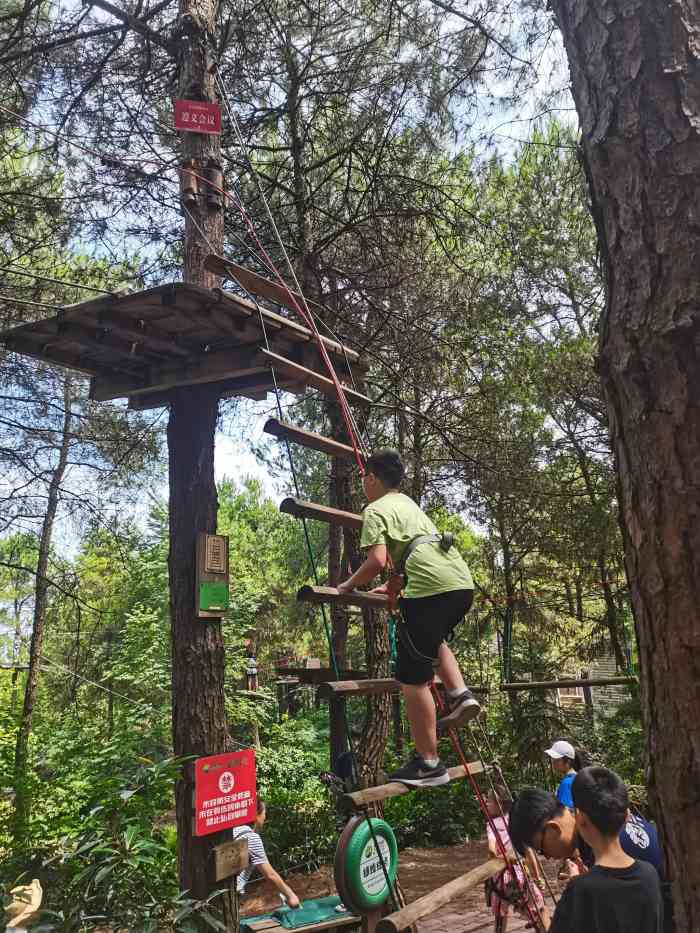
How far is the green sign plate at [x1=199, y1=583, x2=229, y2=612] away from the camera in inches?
203

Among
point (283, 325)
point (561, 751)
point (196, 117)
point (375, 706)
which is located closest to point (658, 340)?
point (283, 325)

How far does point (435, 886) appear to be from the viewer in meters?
8.50

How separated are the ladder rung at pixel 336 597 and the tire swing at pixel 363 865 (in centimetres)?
112

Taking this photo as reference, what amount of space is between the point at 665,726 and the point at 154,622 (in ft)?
58.7

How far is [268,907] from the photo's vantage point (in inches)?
341

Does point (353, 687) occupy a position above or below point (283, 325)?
below

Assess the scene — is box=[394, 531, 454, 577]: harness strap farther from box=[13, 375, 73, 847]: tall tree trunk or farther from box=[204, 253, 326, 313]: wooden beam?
box=[13, 375, 73, 847]: tall tree trunk

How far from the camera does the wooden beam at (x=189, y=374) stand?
16.1 ft

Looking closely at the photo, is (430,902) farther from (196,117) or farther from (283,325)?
(196,117)

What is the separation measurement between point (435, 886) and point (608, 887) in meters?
7.37

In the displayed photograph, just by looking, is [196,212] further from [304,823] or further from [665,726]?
[304,823]

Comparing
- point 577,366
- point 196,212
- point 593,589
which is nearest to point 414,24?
point 196,212

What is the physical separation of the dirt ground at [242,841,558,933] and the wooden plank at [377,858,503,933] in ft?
10.9

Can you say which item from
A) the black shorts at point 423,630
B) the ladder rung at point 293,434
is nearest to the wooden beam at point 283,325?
the ladder rung at point 293,434
